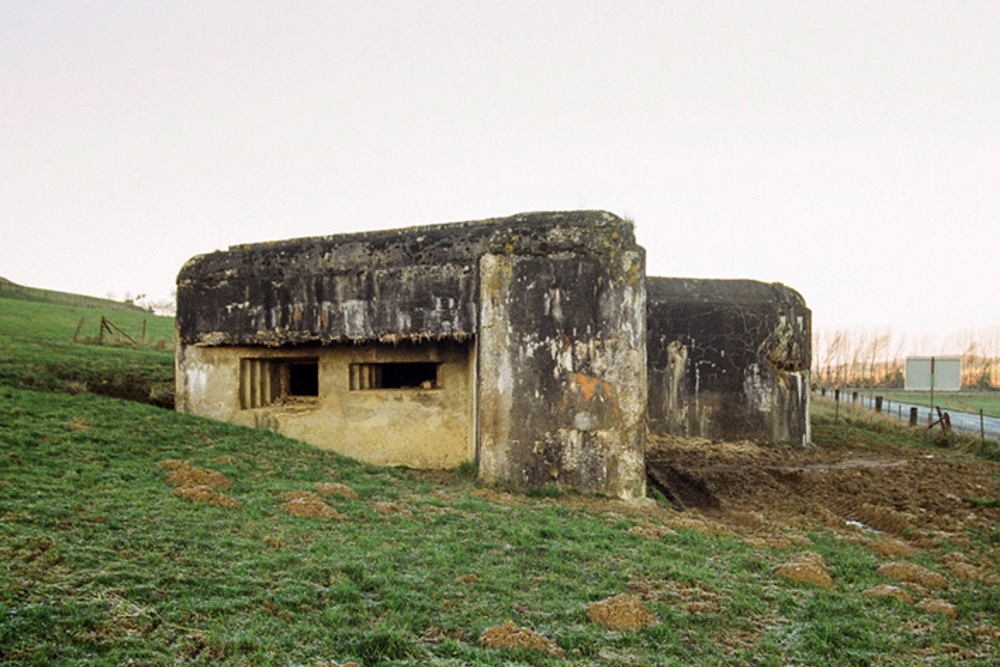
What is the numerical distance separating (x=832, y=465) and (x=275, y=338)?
814cm

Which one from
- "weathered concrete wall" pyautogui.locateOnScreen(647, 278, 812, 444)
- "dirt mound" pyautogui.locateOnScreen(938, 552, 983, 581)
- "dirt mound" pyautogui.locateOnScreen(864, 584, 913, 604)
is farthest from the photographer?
"weathered concrete wall" pyautogui.locateOnScreen(647, 278, 812, 444)

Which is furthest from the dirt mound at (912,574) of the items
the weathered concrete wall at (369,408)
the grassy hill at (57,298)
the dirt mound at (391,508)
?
the grassy hill at (57,298)

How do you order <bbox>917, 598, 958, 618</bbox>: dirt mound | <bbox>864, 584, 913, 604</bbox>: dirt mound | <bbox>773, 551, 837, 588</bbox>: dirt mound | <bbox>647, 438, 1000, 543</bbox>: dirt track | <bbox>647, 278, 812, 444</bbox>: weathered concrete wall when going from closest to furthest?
<bbox>917, 598, 958, 618</bbox>: dirt mound, <bbox>864, 584, 913, 604</bbox>: dirt mound, <bbox>773, 551, 837, 588</bbox>: dirt mound, <bbox>647, 438, 1000, 543</bbox>: dirt track, <bbox>647, 278, 812, 444</bbox>: weathered concrete wall

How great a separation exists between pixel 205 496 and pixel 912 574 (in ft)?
16.6

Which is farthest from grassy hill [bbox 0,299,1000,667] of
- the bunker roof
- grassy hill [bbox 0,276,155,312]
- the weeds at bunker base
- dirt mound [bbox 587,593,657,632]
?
grassy hill [bbox 0,276,155,312]

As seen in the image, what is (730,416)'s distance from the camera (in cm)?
1281

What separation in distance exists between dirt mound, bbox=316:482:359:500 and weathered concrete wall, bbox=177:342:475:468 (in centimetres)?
215

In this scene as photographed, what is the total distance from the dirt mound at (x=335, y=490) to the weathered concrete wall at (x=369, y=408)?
7.04ft

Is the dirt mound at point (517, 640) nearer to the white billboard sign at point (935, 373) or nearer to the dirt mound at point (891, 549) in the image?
the dirt mound at point (891, 549)

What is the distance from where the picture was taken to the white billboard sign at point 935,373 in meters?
16.7

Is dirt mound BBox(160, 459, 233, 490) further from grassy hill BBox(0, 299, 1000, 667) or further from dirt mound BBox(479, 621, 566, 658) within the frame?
dirt mound BBox(479, 621, 566, 658)

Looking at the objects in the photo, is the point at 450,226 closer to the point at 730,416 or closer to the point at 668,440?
the point at 668,440

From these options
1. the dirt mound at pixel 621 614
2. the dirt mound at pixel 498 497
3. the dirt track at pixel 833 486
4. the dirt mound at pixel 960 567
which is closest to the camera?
the dirt mound at pixel 621 614

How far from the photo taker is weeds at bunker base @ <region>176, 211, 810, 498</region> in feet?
23.0
